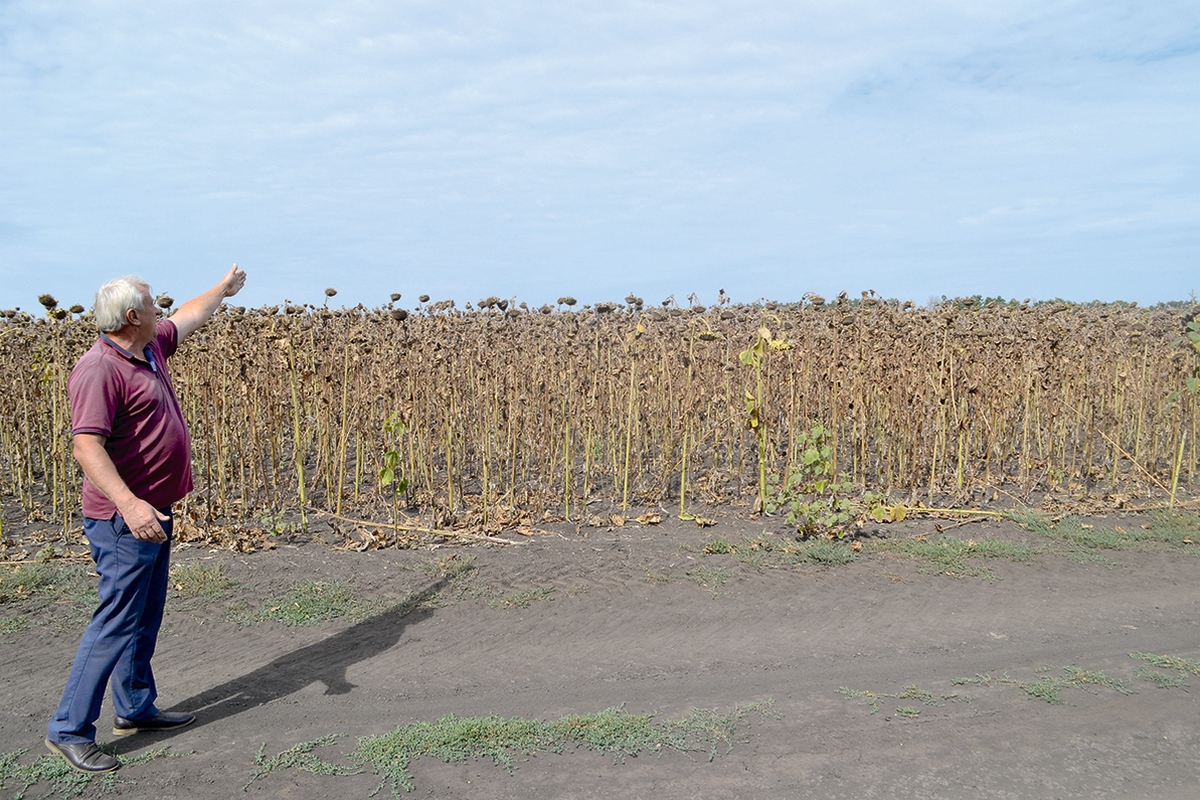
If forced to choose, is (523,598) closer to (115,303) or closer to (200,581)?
(200,581)

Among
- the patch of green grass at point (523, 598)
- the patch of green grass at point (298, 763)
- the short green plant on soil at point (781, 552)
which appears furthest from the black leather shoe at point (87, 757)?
the short green plant on soil at point (781, 552)

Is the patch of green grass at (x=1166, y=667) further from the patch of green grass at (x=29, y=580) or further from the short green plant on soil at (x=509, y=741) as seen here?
the patch of green grass at (x=29, y=580)

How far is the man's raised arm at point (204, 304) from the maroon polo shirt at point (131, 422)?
46cm

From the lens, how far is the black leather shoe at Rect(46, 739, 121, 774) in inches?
140

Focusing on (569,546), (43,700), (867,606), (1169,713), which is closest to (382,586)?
(569,546)

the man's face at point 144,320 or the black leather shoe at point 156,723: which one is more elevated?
the man's face at point 144,320

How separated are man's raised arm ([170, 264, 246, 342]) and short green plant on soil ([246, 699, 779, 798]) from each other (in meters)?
2.04

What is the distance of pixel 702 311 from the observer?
10492 mm

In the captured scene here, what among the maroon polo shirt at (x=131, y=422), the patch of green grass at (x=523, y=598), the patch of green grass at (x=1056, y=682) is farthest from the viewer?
the patch of green grass at (x=523, y=598)

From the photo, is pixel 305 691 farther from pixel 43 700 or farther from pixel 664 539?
pixel 664 539

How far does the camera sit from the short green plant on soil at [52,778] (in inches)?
135

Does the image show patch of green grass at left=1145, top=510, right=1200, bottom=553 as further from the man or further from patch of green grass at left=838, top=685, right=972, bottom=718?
the man

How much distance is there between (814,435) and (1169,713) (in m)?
3.47

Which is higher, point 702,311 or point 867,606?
point 702,311
